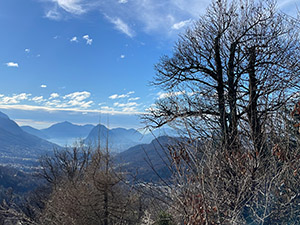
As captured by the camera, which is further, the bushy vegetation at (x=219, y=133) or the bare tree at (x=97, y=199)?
the bare tree at (x=97, y=199)

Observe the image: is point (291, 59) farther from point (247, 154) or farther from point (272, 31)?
point (247, 154)

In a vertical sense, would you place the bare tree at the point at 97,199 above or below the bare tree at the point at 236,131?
below

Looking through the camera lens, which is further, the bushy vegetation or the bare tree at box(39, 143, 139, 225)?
the bare tree at box(39, 143, 139, 225)

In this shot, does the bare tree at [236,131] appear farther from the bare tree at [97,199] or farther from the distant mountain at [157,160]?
the bare tree at [97,199]

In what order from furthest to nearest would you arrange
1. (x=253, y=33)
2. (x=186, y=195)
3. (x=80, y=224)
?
(x=253, y=33)
(x=80, y=224)
(x=186, y=195)

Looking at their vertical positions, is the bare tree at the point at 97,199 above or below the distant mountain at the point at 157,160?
below

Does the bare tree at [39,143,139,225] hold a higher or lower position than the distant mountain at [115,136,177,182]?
lower

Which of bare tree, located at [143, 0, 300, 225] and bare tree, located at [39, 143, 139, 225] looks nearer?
bare tree, located at [143, 0, 300, 225]

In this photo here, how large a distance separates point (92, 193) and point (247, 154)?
203 inches

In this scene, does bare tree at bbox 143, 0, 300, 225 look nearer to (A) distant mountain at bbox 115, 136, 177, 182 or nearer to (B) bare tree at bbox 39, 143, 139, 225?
(A) distant mountain at bbox 115, 136, 177, 182

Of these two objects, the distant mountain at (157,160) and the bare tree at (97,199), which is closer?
the distant mountain at (157,160)

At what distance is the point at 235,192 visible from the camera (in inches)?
135

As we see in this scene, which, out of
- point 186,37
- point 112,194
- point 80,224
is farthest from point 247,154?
point 186,37

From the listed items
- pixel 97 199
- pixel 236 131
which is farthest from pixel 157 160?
pixel 236 131
